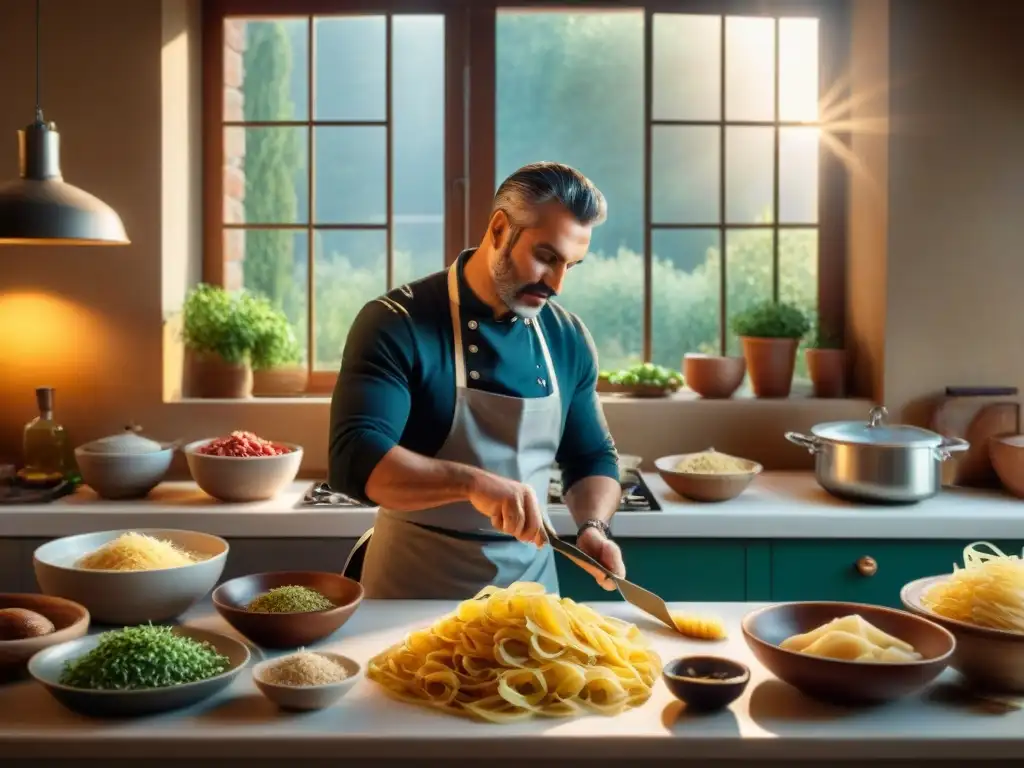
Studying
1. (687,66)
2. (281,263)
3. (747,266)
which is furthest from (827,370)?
(281,263)

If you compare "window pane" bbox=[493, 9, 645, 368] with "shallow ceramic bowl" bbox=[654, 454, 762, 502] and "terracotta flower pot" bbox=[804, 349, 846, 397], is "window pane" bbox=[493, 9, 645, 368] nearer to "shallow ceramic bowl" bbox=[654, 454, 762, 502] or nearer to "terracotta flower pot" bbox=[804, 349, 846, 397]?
"terracotta flower pot" bbox=[804, 349, 846, 397]

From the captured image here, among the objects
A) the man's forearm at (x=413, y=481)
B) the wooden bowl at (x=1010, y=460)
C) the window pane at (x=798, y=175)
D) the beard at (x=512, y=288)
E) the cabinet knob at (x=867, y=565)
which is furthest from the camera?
the window pane at (x=798, y=175)

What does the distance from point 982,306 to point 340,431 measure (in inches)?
102

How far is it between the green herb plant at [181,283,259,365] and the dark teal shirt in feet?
4.82

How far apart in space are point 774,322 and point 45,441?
256 cm

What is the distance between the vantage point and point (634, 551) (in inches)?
133

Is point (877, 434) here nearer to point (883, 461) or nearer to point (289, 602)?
point (883, 461)

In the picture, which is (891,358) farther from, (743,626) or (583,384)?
(743,626)

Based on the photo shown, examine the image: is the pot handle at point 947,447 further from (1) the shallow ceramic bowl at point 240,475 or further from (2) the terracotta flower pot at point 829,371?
(1) the shallow ceramic bowl at point 240,475

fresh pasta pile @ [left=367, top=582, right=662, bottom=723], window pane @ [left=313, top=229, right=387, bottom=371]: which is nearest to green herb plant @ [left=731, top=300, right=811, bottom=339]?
window pane @ [left=313, top=229, right=387, bottom=371]

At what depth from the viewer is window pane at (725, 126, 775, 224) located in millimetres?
4367

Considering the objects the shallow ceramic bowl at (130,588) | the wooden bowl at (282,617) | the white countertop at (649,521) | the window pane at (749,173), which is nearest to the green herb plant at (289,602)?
the wooden bowl at (282,617)

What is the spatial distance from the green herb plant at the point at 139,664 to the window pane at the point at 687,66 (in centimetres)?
313

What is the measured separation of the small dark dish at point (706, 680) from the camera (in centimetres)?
172
